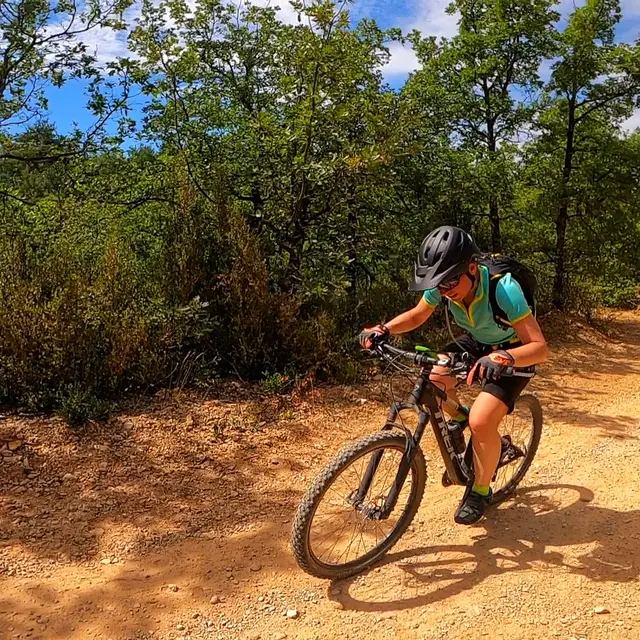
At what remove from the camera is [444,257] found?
10.9ft

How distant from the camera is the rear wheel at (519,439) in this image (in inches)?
175

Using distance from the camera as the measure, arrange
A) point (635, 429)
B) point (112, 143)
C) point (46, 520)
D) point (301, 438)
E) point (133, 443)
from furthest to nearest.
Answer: point (112, 143), point (635, 429), point (301, 438), point (133, 443), point (46, 520)

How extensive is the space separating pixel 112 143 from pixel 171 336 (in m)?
2.29

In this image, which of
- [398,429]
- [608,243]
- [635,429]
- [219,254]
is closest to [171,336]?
[219,254]

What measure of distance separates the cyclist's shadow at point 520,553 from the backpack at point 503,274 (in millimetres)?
1423

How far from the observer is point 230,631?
315 centimetres

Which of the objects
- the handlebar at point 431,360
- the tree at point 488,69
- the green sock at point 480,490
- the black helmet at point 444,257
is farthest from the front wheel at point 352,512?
the tree at point 488,69

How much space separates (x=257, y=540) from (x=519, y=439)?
214 cm

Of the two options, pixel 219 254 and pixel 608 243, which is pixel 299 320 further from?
pixel 608 243

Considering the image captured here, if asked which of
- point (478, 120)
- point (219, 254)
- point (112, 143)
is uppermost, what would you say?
point (478, 120)

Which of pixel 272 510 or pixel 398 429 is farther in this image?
pixel 272 510

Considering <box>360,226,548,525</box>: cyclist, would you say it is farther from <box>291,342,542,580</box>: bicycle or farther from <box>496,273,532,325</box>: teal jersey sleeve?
<box>291,342,542,580</box>: bicycle

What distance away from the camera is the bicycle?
11.1 feet

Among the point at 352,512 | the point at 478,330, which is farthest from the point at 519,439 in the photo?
the point at 352,512
